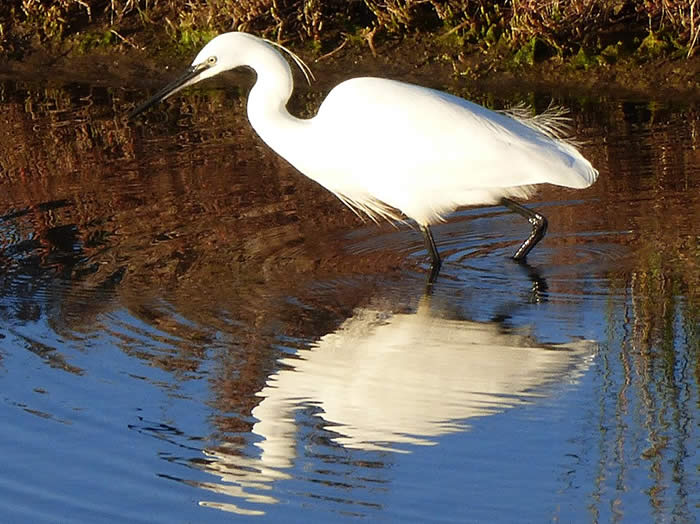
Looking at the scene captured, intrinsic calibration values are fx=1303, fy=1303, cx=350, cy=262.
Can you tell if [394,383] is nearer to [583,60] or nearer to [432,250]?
[432,250]

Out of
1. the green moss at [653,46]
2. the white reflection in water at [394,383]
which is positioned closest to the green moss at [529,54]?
the green moss at [653,46]

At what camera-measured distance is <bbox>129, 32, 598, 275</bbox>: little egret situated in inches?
250

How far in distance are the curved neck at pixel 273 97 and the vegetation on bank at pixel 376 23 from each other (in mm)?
3775

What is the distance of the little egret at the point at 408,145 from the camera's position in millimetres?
6352

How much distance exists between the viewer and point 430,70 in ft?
34.0

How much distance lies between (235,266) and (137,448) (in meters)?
2.14

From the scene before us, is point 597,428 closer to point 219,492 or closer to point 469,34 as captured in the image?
point 219,492

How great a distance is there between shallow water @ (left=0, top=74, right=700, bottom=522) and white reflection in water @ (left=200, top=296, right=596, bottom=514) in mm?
13

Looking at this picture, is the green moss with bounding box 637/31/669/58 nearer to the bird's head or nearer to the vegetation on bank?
the vegetation on bank

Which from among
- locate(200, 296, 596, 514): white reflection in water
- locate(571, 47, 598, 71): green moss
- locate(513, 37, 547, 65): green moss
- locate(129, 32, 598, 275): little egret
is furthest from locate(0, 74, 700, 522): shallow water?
locate(513, 37, 547, 65): green moss

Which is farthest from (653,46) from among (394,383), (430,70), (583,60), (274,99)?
(394,383)

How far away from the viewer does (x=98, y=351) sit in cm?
544

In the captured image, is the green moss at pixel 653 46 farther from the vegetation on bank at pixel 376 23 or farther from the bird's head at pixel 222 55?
the bird's head at pixel 222 55

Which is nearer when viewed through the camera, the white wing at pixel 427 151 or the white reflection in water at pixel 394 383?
the white reflection in water at pixel 394 383
